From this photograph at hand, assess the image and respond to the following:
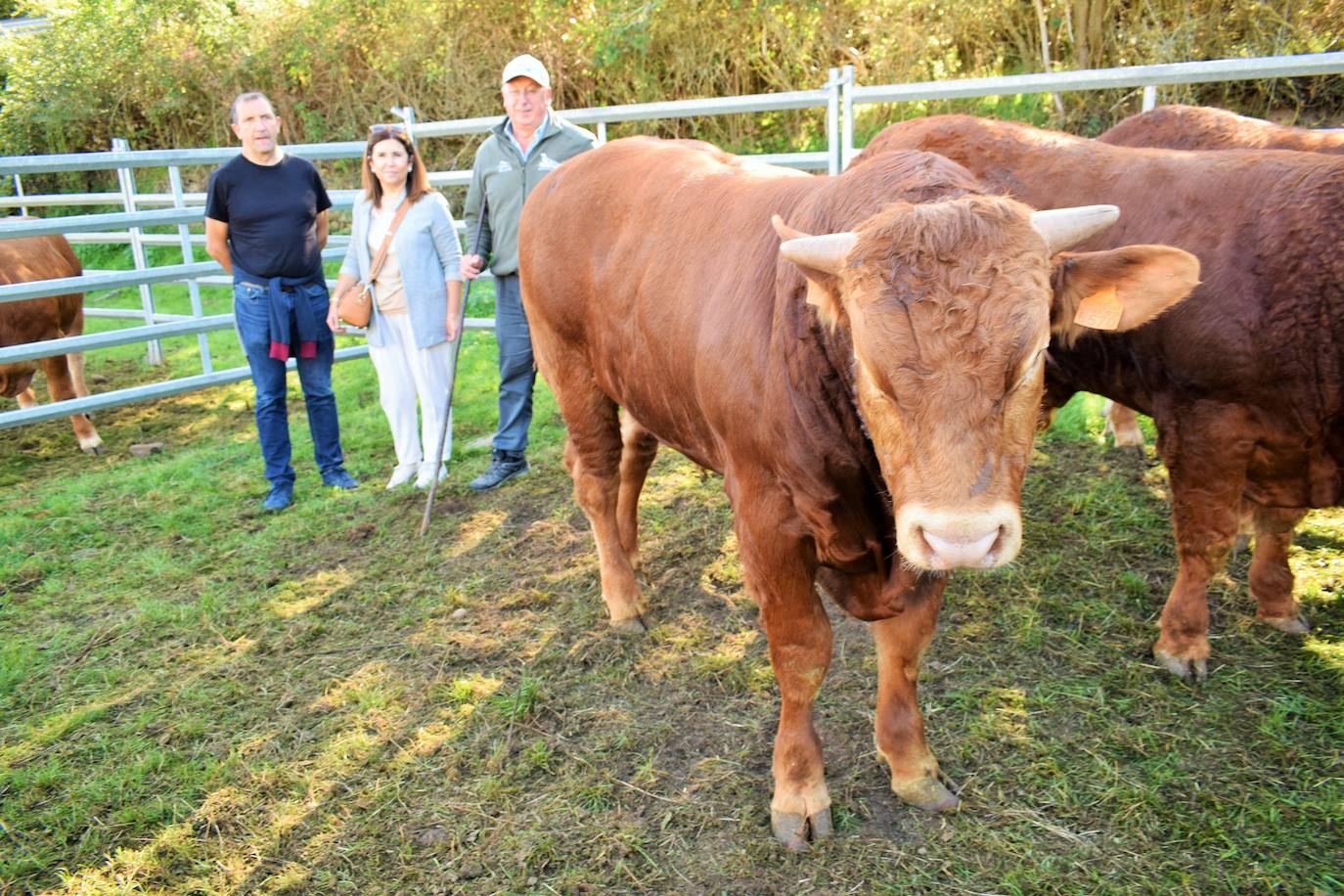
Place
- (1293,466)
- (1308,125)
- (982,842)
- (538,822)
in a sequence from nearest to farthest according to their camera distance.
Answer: (982,842) < (538,822) < (1293,466) < (1308,125)

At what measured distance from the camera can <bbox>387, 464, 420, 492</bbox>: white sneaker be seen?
5.80 m

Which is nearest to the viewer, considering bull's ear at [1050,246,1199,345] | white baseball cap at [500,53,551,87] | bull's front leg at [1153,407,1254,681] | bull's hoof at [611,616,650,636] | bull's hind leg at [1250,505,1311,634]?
bull's ear at [1050,246,1199,345]

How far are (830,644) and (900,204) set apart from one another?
1297 mm

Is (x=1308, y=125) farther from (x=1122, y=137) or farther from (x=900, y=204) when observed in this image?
(x=900, y=204)

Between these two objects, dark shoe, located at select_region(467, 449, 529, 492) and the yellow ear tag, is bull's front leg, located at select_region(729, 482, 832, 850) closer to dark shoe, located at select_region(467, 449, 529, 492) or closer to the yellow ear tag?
the yellow ear tag

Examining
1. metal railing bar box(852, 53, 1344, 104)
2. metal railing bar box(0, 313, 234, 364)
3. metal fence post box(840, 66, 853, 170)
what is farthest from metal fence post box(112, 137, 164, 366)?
metal railing bar box(852, 53, 1344, 104)

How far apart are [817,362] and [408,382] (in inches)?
159

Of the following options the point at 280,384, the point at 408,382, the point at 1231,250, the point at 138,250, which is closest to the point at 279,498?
the point at 280,384

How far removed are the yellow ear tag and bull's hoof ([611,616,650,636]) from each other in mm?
2286

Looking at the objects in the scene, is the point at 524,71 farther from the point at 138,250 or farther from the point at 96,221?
the point at 138,250

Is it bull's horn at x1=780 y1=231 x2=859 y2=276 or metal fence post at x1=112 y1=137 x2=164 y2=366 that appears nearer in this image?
bull's horn at x1=780 y1=231 x2=859 y2=276

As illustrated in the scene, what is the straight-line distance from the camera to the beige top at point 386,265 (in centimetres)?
563

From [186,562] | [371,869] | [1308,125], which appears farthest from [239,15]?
[371,869]

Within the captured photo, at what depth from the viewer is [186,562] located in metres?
4.93
